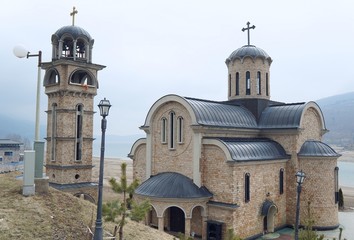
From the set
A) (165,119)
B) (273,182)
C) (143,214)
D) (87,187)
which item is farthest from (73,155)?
(143,214)

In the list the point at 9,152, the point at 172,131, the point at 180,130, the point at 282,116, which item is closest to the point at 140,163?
the point at 172,131

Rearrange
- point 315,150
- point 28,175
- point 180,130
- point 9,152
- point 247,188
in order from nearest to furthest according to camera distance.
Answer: point 28,175
point 247,188
point 180,130
point 315,150
point 9,152

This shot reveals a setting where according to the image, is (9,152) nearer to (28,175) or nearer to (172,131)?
(172,131)

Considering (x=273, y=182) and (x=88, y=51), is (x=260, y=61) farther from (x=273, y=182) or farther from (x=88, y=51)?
(x=88, y=51)

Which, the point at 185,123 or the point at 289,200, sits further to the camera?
the point at 289,200

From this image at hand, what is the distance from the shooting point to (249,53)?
28.9m

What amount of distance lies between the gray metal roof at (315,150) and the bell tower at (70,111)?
630 inches

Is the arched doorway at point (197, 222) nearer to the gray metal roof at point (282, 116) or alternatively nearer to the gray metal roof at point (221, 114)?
the gray metal roof at point (221, 114)

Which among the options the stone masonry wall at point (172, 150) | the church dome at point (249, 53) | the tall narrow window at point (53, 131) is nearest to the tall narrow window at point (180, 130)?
the stone masonry wall at point (172, 150)

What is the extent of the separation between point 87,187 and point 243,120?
42.3 ft

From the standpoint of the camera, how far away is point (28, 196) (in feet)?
44.2

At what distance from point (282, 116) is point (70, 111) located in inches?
627

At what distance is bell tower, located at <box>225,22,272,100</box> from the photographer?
94.9 feet

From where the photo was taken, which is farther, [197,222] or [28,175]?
[197,222]
